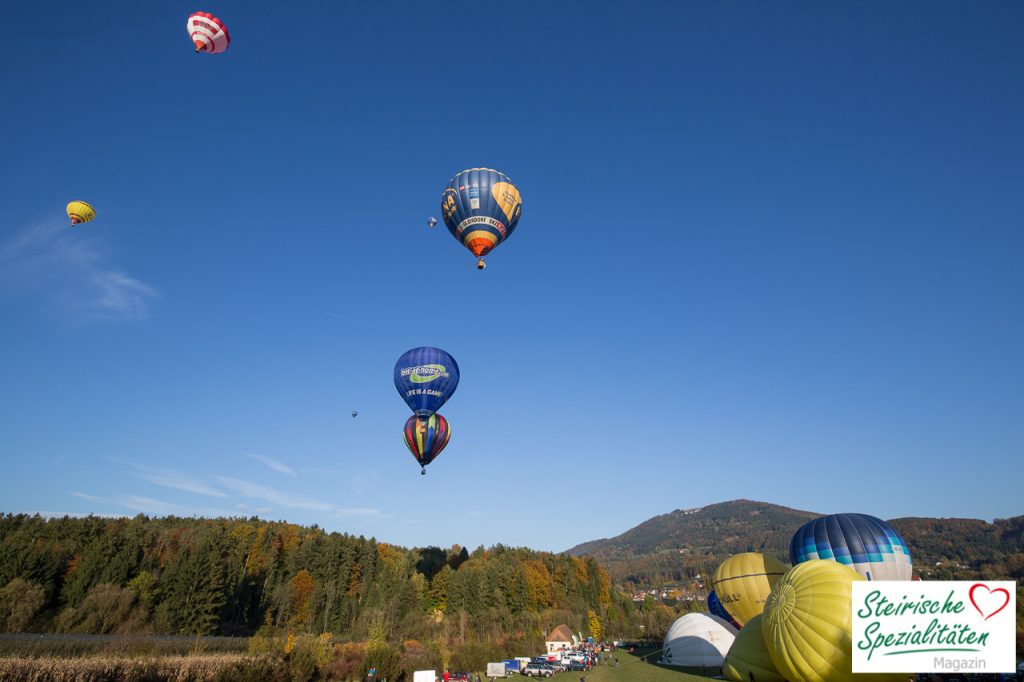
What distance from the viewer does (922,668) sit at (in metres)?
12.2

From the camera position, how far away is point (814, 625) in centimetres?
1647

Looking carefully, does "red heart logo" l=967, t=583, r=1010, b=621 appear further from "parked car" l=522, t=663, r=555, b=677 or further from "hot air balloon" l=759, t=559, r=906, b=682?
"parked car" l=522, t=663, r=555, b=677

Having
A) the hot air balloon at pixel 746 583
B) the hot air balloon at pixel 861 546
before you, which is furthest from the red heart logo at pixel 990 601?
the hot air balloon at pixel 746 583

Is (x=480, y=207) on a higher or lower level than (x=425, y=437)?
higher

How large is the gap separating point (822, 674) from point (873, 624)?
4.56 metres

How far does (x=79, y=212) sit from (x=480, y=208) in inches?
1399

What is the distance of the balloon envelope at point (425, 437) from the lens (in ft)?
96.6

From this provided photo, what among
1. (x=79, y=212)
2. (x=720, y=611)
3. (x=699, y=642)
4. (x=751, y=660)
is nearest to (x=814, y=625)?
(x=751, y=660)

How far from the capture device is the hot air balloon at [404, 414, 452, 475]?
2945 cm

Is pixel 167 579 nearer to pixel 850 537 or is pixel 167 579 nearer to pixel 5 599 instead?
pixel 5 599

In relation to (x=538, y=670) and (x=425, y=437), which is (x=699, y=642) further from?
(x=425, y=437)

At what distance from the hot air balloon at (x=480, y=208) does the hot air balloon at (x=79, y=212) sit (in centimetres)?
3327

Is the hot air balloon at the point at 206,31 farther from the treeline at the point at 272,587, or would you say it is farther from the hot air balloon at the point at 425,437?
the treeline at the point at 272,587

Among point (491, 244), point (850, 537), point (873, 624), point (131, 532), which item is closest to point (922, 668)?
point (873, 624)
